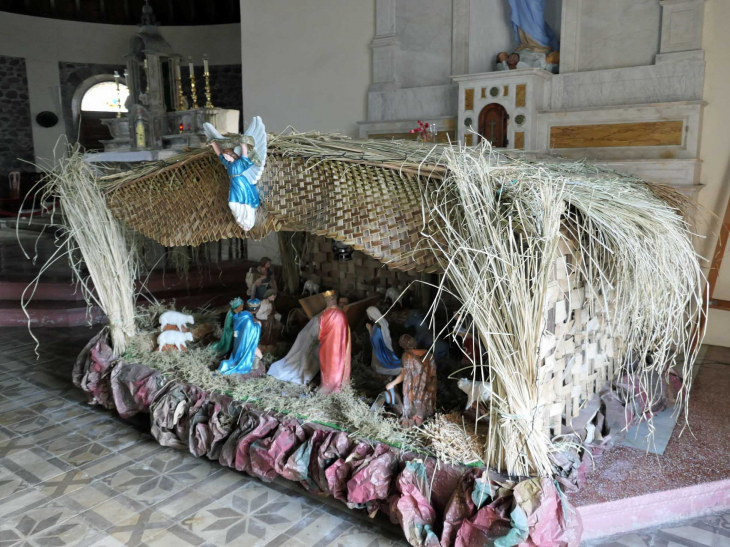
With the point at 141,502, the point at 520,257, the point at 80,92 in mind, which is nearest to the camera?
the point at 520,257

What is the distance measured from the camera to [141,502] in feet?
9.83

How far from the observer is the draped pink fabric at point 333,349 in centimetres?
324

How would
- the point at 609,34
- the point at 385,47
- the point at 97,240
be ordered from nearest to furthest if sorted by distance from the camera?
the point at 97,240 → the point at 609,34 → the point at 385,47

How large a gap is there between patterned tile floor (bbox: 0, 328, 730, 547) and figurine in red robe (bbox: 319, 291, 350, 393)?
59 centimetres

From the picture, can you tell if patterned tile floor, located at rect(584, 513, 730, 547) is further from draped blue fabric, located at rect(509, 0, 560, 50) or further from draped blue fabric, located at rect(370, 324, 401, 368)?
draped blue fabric, located at rect(509, 0, 560, 50)

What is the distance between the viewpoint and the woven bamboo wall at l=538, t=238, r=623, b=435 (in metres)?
2.53

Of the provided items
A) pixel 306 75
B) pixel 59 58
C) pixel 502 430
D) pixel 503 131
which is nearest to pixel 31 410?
pixel 502 430

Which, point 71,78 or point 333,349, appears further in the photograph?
point 71,78

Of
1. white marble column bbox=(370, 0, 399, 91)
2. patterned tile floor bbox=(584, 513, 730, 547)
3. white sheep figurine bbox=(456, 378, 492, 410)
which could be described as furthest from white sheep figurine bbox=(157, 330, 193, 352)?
white marble column bbox=(370, 0, 399, 91)

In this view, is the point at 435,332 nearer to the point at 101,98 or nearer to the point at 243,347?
the point at 243,347

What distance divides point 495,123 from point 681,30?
1.68 metres

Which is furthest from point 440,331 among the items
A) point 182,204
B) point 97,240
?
point 97,240

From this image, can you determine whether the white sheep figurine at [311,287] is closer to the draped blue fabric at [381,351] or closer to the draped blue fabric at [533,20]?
the draped blue fabric at [381,351]

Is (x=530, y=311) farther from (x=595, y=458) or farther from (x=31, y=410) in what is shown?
(x=31, y=410)
